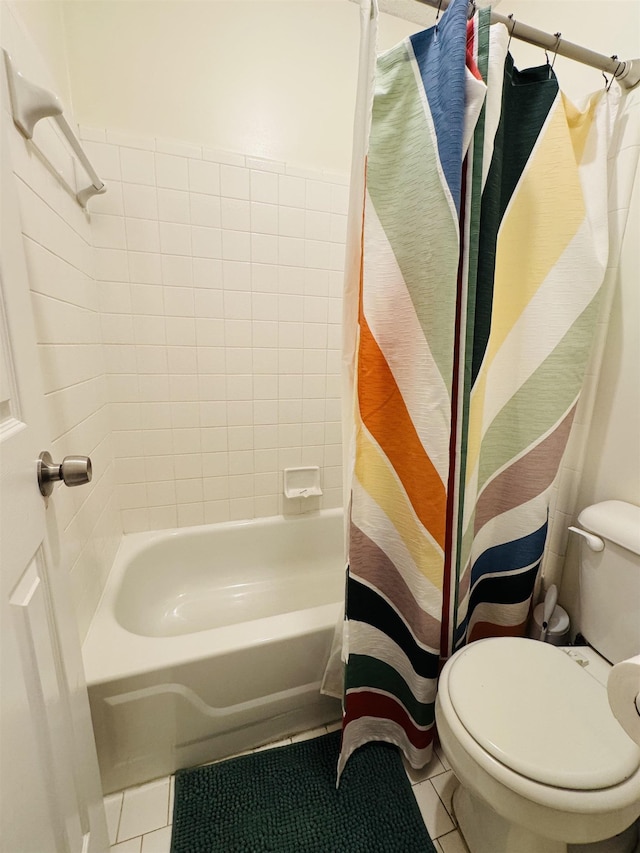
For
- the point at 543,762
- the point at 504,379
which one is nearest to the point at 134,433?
the point at 504,379

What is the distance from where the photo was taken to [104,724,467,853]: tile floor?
0.88 metres

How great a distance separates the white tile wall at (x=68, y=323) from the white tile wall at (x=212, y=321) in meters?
0.09

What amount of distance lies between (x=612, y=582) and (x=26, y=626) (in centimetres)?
118

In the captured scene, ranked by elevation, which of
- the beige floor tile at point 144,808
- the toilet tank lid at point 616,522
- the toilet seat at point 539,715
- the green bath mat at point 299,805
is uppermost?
the toilet tank lid at point 616,522

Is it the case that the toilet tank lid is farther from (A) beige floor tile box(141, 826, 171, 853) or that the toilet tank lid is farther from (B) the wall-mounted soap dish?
(A) beige floor tile box(141, 826, 171, 853)

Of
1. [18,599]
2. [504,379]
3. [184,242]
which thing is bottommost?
[18,599]

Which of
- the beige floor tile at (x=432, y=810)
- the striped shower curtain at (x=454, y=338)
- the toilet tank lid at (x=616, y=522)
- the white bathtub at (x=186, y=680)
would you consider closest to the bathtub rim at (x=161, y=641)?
the white bathtub at (x=186, y=680)

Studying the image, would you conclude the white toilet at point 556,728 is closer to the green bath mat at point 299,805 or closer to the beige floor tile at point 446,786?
the beige floor tile at point 446,786

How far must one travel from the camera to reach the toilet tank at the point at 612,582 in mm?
832

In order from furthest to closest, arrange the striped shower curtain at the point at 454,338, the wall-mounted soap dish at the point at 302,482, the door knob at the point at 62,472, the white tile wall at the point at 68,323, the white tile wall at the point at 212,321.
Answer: the wall-mounted soap dish at the point at 302,482 → the white tile wall at the point at 212,321 → the white tile wall at the point at 68,323 → the striped shower curtain at the point at 454,338 → the door knob at the point at 62,472

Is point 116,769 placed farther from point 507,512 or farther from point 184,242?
point 184,242

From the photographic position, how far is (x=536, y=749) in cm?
66

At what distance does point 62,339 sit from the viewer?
3.21 ft

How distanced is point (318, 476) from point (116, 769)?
3.77 feet
